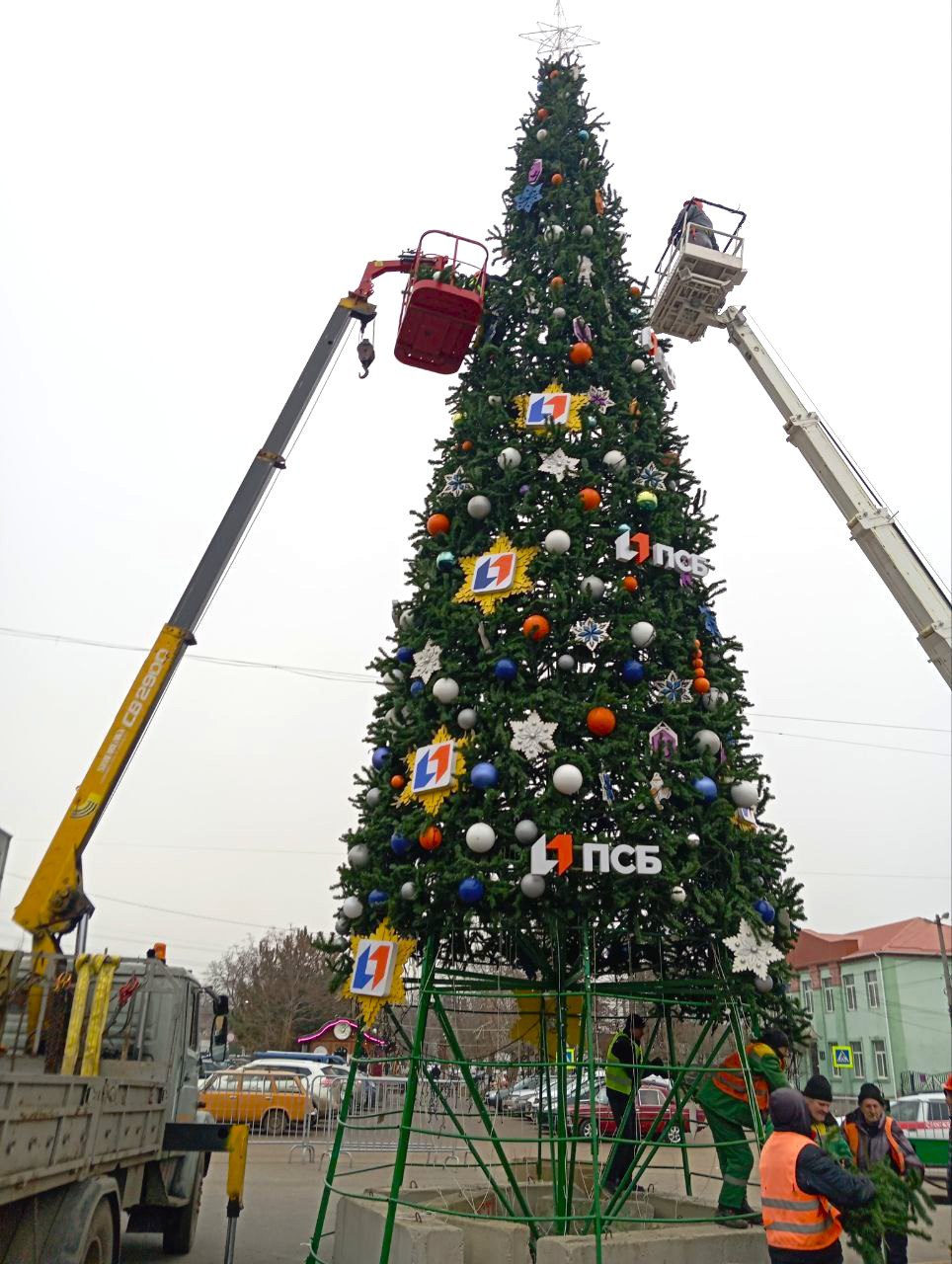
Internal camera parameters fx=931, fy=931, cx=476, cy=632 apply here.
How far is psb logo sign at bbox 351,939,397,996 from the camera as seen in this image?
263 inches

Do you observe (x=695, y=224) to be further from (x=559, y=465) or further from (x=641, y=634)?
(x=641, y=634)

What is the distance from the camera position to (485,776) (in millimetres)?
6516

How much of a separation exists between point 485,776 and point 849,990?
4845cm

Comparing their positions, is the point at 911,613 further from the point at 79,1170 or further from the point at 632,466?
the point at 79,1170

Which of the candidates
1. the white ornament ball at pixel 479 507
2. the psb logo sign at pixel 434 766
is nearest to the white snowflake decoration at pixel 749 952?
the psb logo sign at pixel 434 766

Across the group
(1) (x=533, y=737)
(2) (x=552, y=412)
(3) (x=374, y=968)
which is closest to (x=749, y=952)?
(1) (x=533, y=737)

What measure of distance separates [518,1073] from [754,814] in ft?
56.0

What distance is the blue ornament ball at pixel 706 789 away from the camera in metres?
6.62

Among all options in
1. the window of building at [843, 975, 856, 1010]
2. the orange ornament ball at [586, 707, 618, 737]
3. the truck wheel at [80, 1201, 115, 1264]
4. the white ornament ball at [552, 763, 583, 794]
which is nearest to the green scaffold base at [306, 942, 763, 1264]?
the white ornament ball at [552, 763, 583, 794]

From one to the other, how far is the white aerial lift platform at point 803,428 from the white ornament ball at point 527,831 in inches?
361

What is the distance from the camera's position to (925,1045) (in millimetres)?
44031

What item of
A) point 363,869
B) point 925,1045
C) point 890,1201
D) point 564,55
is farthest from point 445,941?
point 925,1045

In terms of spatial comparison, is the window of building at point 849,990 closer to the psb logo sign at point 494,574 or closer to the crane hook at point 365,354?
the crane hook at point 365,354

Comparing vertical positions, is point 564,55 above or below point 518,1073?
above
